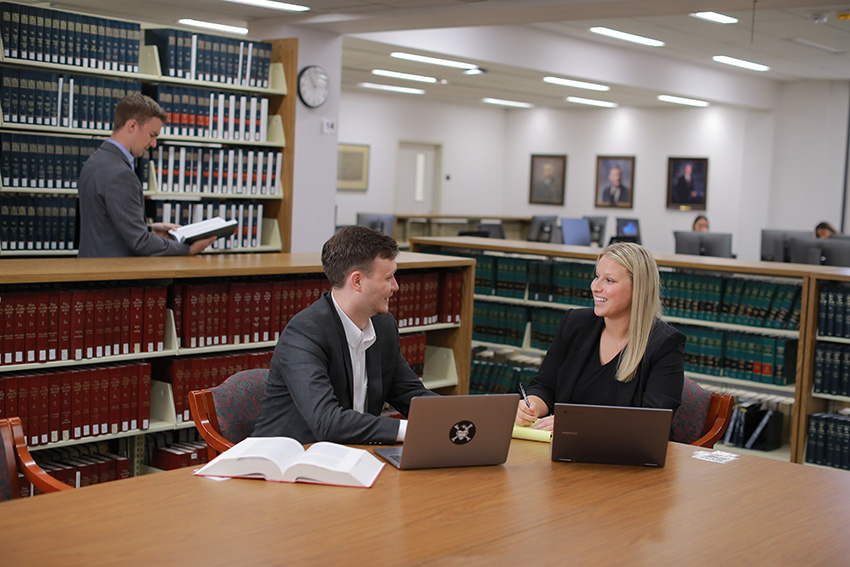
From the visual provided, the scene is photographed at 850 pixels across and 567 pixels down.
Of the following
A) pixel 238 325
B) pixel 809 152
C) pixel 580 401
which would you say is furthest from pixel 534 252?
pixel 809 152

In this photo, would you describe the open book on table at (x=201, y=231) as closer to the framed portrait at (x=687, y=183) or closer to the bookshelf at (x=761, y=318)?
the bookshelf at (x=761, y=318)

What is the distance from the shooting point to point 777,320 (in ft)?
18.1

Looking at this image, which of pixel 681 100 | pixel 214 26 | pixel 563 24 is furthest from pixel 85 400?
pixel 681 100

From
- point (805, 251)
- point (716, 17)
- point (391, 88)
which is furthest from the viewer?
point (391, 88)

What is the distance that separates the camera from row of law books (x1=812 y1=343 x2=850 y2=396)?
5.07 m

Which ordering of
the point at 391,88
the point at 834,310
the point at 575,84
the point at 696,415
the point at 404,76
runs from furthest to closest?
the point at 391,88
the point at 404,76
the point at 575,84
the point at 834,310
the point at 696,415

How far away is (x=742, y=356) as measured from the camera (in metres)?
5.59

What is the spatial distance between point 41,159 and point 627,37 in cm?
641

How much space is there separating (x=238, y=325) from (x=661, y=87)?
8452mm

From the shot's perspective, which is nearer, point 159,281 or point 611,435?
point 611,435

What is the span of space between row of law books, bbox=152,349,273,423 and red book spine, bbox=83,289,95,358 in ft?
1.28

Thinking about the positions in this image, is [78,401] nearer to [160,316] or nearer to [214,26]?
[160,316]

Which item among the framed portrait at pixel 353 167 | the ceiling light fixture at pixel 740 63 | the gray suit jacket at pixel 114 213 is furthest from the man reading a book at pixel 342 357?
the framed portrait at pixel 353 167

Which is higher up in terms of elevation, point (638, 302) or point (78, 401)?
point (638, 302)
